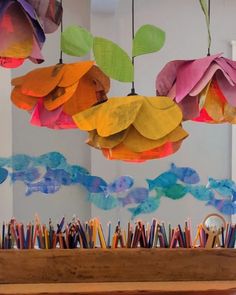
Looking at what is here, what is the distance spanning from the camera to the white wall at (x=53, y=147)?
2.21 metres

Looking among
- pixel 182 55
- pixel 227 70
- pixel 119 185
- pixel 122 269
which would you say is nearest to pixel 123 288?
pixel 122 269

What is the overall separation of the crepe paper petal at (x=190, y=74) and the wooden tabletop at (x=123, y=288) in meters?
0.43

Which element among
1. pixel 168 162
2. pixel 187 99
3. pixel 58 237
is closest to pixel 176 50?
pixel 168 162

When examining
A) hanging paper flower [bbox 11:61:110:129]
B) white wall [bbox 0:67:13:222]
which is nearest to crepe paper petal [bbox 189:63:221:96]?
hanging paper flower [bbox 11:61:110:129]

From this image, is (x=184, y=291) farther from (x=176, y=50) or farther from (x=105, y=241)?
(x=176, y=50)

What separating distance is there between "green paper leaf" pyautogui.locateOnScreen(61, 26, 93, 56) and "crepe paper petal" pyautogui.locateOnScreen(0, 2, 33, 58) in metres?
0.10

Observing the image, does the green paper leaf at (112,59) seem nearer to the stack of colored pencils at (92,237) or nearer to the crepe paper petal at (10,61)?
the crepe paper petal at (10,61)

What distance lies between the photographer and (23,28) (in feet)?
3.01

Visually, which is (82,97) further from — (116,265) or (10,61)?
(116,265)

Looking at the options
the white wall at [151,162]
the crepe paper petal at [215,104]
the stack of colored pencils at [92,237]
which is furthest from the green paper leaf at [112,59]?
the white wall at [151,162]

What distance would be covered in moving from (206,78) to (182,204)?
1.41 meters

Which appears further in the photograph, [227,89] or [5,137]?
[5,137]

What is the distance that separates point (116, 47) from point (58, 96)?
182mm

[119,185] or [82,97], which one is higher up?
[82,97]
